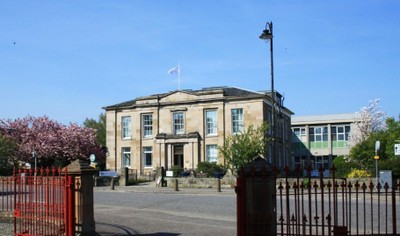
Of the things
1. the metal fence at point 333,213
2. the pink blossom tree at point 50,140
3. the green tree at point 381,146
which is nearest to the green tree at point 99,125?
the pink blossom tree at point 50,140

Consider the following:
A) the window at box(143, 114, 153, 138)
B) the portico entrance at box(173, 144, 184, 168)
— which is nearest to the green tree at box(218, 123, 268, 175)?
the portico entrance at box(173, 144, 184, 168)

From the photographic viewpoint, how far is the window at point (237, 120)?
5131 cm

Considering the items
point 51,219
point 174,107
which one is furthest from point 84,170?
point 174,107

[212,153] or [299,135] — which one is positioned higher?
[299,135]

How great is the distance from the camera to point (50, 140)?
181ft

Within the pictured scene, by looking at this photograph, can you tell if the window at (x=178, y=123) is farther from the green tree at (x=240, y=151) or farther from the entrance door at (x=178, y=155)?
the green tree at (x=240, y=151)

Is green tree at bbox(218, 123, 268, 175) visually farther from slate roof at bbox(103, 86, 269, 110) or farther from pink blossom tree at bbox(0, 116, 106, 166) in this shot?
pink blossom tree at bbox(0, 116, 106, 166)

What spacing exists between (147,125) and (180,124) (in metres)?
4.22

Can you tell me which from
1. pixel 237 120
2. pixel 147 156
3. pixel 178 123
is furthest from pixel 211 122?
pixel 147 156

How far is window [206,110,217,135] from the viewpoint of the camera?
5254cm

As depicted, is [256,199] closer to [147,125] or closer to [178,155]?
[178,155]

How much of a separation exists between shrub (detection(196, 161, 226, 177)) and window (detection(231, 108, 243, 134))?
15.9ft

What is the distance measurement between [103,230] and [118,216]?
3743 millimetres

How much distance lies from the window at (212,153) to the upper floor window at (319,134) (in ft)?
88.8
